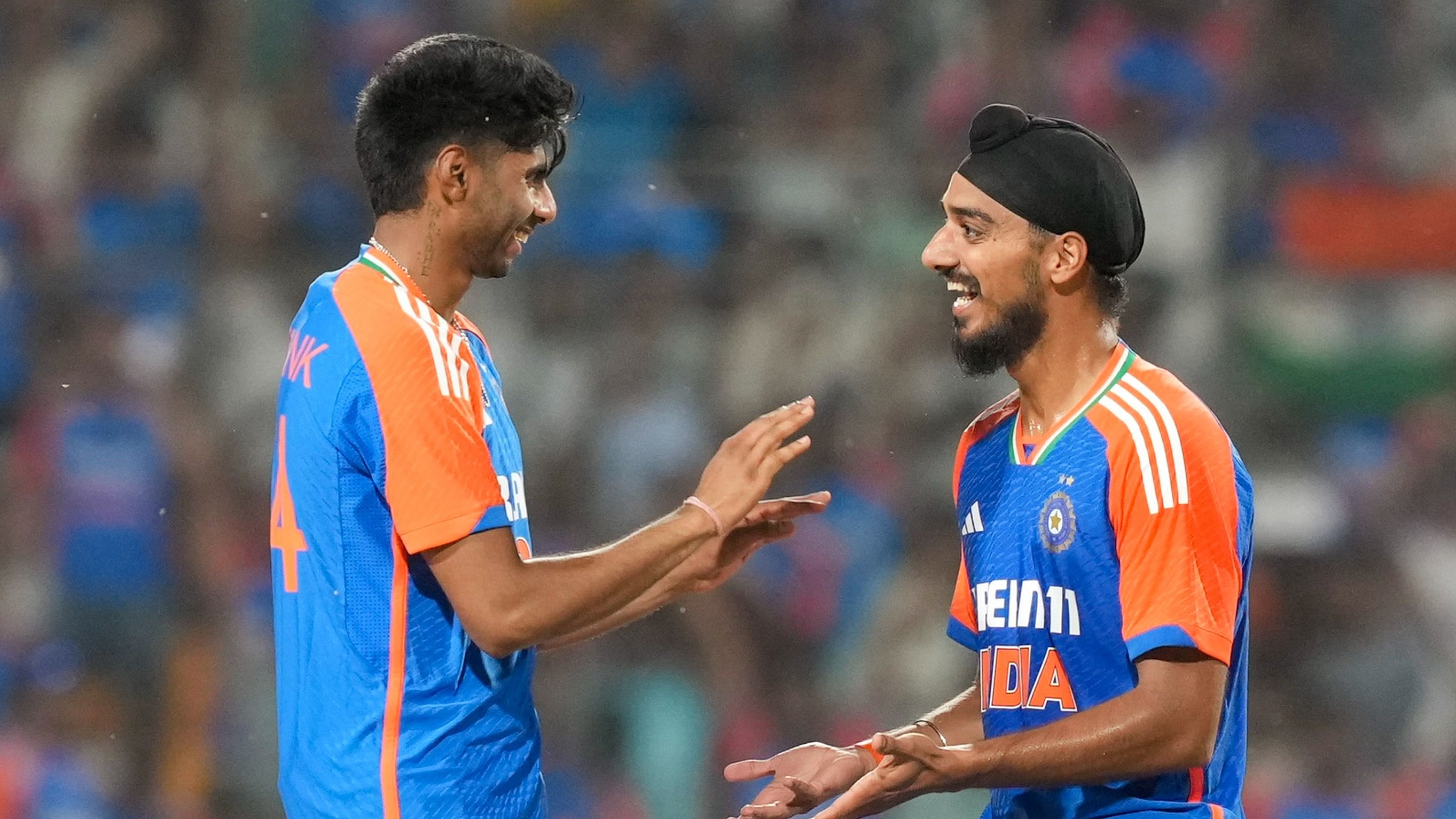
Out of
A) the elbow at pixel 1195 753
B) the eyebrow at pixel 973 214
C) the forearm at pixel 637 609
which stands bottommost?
the elbow at pixel 1195 753

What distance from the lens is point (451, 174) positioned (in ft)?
9.48

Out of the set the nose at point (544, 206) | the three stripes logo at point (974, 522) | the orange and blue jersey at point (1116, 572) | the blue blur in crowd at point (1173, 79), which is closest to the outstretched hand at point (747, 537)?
the three stripes logo at point (974, 522)

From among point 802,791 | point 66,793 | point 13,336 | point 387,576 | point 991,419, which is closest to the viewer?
point 802,791

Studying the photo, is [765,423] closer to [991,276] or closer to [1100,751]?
[991,276]

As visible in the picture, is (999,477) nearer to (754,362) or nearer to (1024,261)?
(1024,261)

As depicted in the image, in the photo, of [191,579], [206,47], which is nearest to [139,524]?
[191,579]

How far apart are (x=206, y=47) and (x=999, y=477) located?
5227mm

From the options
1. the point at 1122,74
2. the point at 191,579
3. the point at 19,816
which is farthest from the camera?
the point at 1122,74

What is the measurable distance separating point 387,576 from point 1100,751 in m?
1.25

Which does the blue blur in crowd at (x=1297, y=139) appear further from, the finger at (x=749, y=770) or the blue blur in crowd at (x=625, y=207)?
the finger at (x=749, y=770)

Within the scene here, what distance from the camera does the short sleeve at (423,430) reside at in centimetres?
259

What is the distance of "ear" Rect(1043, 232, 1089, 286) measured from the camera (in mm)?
2994

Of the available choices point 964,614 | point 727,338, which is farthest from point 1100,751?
point 727,338

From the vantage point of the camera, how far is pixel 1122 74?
22.8 ft
